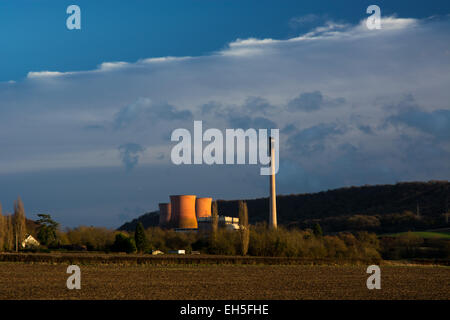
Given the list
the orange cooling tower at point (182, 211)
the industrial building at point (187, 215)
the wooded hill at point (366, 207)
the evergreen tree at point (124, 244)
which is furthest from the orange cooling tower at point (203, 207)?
the wooded hill at point (366, 207)

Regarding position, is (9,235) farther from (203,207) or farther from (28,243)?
(203,207)

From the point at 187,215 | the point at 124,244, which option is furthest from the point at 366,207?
the point at 124,244

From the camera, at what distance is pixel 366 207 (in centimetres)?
17338

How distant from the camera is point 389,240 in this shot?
93.2 m

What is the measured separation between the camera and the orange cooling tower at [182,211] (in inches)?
3228

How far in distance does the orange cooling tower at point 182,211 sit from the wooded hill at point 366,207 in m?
63.5

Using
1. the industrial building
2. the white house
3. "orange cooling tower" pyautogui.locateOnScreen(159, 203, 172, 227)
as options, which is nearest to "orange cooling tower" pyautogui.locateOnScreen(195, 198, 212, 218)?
the industrial building

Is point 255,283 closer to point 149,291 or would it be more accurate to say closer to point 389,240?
point 149,291

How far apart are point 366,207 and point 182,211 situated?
4002 inches

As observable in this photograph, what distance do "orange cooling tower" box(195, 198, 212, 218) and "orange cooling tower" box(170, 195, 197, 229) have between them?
225 inches

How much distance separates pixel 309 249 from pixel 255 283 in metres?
41.7

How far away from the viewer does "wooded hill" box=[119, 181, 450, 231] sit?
458ft

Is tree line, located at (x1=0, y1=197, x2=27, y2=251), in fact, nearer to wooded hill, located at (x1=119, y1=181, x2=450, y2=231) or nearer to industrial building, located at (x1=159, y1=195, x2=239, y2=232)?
industrial building, located at (x1=159, y1=195, x2=239, y2=232)
